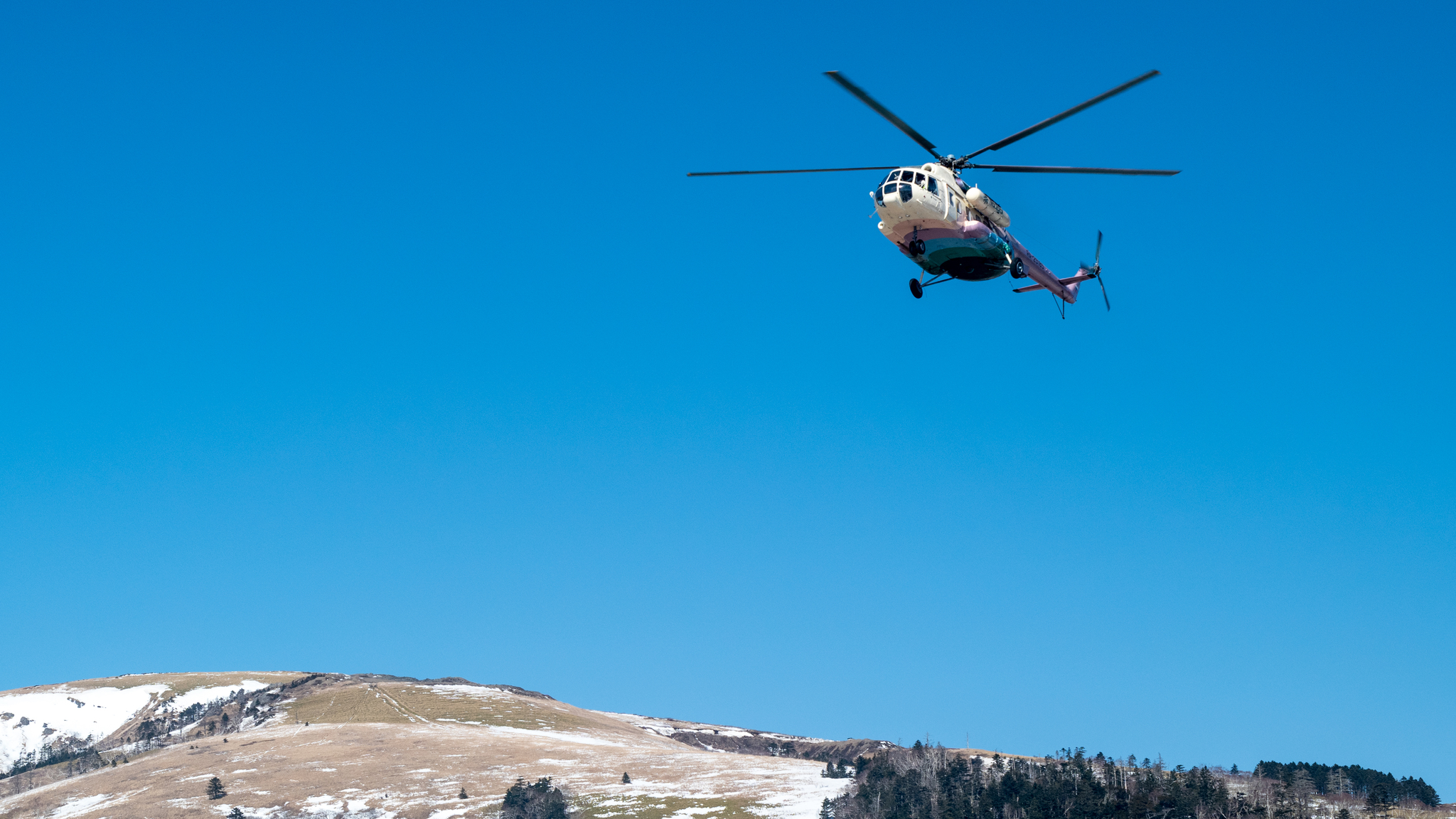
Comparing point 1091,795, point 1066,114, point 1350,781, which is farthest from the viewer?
point 1350,781

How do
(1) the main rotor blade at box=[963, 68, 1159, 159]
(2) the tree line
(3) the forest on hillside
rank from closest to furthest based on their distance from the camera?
(1) the main rotor blade at box=[963, 68, 1159, 159]
(3) the forest on hillside
(2) the tree line

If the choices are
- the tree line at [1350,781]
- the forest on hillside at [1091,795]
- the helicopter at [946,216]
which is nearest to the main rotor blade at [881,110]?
the helicopter at [946,216]

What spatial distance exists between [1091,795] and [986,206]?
4154 inches

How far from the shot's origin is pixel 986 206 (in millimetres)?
66500

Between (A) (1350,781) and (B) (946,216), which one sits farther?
(A) (1350,781)

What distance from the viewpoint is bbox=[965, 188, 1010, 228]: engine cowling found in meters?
66.1

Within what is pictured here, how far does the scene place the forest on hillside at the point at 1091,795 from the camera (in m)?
149

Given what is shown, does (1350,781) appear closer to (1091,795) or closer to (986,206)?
(1091,795)

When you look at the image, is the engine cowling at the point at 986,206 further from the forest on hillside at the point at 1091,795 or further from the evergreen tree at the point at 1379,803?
the evergreen tree at the point at 1379,803

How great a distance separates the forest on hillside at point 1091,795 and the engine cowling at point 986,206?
10147 centimetres

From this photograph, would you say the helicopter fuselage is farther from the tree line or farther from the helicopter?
the tree line

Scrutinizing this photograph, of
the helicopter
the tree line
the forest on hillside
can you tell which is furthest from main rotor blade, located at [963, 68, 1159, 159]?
the tree line

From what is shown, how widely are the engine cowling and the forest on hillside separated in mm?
101468

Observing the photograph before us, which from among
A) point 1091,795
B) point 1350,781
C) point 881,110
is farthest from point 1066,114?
point 1350,781
